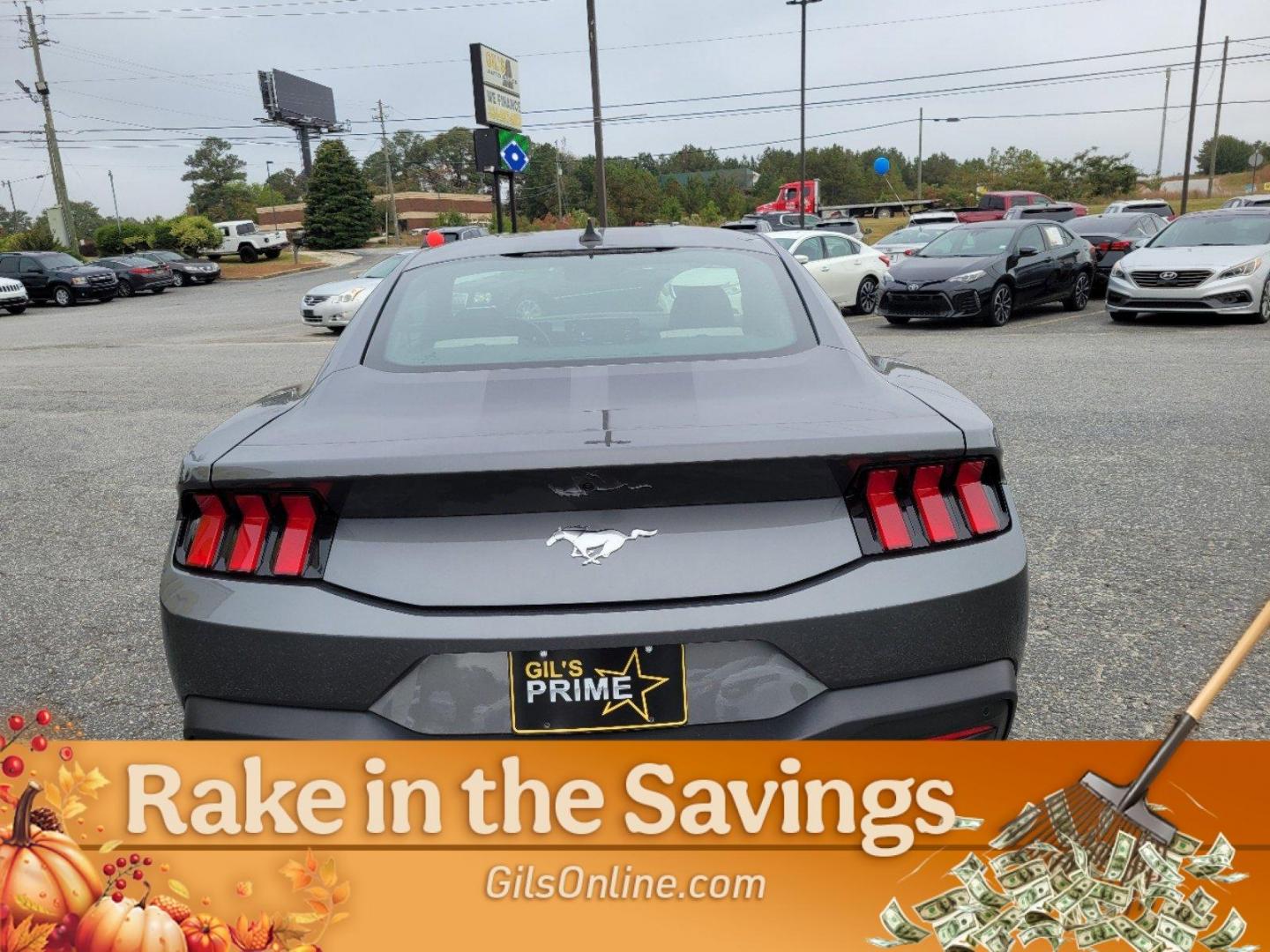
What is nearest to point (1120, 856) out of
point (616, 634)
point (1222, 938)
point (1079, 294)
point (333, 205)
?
point (1222, 938)

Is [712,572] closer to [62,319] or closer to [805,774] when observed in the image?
[805,774]

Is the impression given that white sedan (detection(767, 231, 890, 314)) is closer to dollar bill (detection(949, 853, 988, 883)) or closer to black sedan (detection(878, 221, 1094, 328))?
black sedan (detection(878, 221, 1094, 328))

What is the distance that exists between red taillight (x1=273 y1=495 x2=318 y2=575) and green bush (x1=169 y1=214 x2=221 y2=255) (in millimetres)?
55624

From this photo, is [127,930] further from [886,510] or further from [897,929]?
[886,510]

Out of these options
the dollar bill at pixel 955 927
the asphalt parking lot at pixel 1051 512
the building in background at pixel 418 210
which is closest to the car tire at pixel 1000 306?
the asphalt parking lot at pixel 1051 512

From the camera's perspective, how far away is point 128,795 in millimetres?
1784

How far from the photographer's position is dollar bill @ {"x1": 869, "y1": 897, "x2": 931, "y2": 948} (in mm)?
1648

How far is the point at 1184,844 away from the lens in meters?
1.67

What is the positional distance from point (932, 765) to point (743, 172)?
132 meters

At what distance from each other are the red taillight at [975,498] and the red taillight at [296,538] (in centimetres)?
125

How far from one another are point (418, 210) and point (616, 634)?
11248 cm

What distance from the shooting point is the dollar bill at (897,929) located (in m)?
1.65

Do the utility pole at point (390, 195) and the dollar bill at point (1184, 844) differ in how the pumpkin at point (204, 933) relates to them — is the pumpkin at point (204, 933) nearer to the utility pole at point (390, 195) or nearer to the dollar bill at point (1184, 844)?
the dollar bill at point (1184, 844)

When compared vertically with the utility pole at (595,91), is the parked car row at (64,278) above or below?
below
